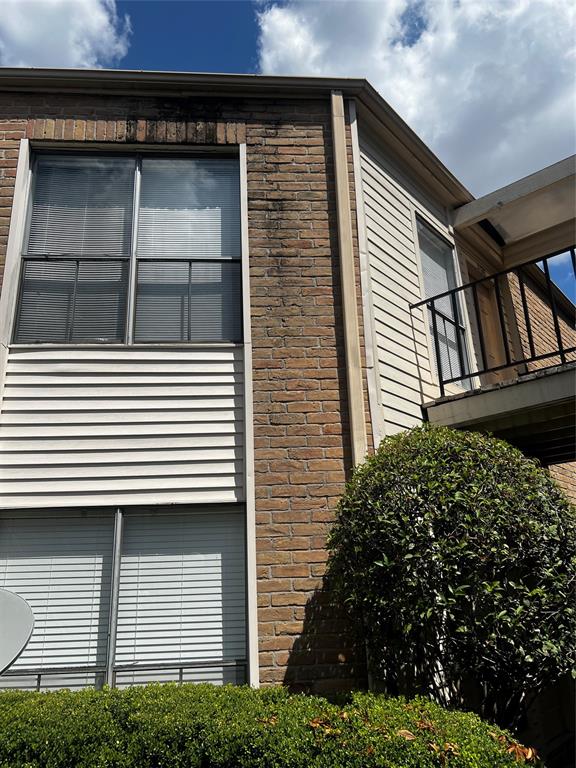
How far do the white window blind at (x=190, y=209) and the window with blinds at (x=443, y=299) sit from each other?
2.54 m

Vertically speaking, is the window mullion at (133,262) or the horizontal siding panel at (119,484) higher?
the window mullion at (133,262)

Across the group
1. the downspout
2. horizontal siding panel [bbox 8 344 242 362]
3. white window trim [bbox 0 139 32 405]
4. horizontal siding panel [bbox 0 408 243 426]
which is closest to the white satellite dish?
horizontal siding panel [bbox 0 408 243 426]

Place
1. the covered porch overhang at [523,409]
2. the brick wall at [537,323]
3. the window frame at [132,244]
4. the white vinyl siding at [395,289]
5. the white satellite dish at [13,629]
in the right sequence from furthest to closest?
1. the brick wall at [537,323]
2. the white vinyl siding at [395,289]
3. the window frame at [132,244]
4. the covered porch overhang at [523,409]
5. the white satellite dish at [13,629]

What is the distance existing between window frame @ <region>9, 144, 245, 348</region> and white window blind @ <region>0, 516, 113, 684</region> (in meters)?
1.63

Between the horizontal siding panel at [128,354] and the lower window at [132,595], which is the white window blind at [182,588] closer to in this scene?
the lower window at [132,595]

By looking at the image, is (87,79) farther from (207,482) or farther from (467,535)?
(467,535)

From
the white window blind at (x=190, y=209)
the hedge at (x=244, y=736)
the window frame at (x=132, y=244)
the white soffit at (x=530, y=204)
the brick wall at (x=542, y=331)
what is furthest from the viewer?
the brick wall at (x=542, y=331)

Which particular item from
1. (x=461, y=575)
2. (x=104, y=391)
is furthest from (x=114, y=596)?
(x=461, y=575)

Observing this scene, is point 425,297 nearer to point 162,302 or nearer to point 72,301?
point 162,302

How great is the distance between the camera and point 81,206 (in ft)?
19.4

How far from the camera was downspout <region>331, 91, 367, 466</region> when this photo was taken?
5148 millimetres

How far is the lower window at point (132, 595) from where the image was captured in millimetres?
4496

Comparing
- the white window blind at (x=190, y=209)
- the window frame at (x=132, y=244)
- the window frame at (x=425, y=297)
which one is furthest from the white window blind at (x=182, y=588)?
the window frame at (x=425, y=297)

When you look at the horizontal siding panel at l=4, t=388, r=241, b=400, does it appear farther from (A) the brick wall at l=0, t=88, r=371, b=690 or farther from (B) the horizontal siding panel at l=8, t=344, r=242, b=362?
(A) the brick wall at l=0, t=88, r=371, b=690
